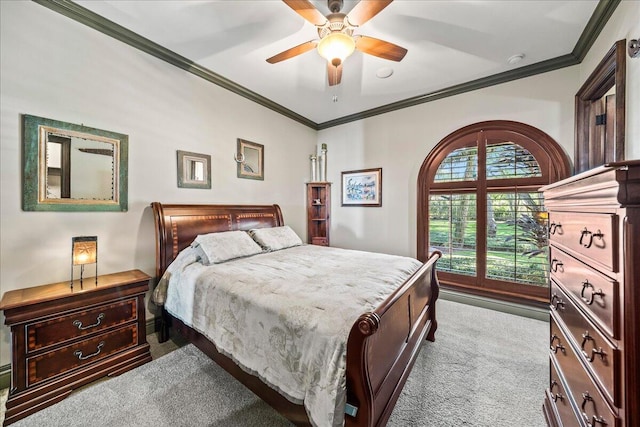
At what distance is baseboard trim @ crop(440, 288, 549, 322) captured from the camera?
9.82 ft

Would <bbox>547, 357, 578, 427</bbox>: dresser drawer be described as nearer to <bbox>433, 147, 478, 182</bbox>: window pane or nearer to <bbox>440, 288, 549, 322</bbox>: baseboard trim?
<bbox>440, 288, 549, 322</bbox>: baseboard trim

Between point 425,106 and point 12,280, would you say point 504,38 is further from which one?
point 12,280

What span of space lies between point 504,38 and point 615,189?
270 cm

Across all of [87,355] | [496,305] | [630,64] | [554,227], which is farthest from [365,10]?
[496,305]

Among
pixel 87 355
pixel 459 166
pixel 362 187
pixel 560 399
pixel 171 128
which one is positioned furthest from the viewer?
pixel 362 187

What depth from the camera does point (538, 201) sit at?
3029 mm

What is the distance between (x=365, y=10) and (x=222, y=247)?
243 cm

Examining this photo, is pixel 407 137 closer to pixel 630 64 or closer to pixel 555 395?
pixel 630 64

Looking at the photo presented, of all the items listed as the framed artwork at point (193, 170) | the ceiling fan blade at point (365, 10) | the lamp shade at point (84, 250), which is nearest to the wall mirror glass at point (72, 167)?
the lamp shade at point (84, 250)

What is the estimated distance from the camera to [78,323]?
1.87 metres

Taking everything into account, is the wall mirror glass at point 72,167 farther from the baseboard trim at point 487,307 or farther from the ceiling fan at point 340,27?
the ceiling fan at point 340,27

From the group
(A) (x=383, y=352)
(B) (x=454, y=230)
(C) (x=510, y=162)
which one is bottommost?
(A) (x=383, y=352)

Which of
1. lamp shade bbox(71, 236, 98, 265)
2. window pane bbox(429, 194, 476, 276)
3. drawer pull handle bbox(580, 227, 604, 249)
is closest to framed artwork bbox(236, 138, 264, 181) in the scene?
lamp shade bbox(71, 236, 98, 265)

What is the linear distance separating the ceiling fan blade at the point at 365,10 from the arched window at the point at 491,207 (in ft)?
7.61
